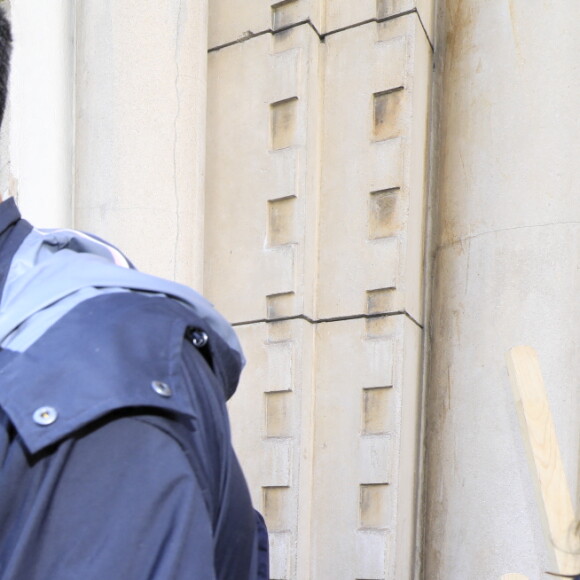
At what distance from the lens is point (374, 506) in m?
3.52

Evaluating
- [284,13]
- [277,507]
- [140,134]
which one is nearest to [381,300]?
[277,507]

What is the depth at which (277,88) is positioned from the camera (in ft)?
12.3

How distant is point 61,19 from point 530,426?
215 centimetres

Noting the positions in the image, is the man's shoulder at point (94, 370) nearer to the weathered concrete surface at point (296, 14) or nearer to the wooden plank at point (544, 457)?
the wooden plank at point (544, 457)

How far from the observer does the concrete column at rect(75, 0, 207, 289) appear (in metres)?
3.49

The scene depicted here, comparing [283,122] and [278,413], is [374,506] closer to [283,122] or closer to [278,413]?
[278,413]

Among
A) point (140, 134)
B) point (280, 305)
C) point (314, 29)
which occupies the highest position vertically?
point (314, 29)

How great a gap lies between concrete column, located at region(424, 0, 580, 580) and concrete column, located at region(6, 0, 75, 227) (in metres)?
1.22

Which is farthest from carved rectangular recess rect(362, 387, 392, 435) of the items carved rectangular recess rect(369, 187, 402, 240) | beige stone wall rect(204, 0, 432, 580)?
carved rectangular recess rect(369, 187, 402, 240)

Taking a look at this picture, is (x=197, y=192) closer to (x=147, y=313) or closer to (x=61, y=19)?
(x=61, y=19)

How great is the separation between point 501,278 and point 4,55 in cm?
227

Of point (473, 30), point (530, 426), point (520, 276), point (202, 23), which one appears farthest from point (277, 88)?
point (530, 426)

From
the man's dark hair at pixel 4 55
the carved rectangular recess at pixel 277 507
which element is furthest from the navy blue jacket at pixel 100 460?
the carved rectangular recess at pixel 277 507

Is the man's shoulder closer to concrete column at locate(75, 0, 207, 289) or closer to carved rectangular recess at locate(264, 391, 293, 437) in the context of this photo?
concrete column at locate(75, 0, 207, 289)
